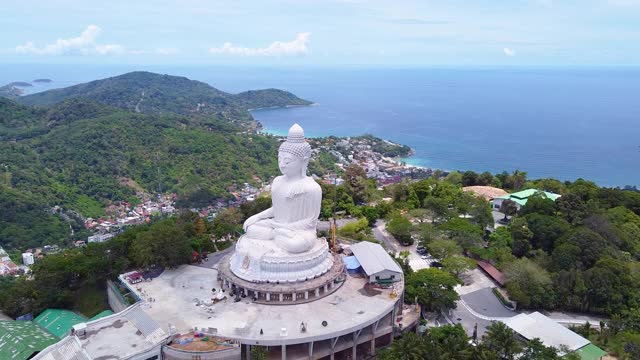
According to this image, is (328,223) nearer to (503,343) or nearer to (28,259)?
(503,343)

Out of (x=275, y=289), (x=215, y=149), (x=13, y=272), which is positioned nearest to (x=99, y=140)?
(x=215, y=149)

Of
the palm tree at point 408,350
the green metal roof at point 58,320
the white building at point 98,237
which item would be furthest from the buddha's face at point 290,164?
the white building at point 98,237

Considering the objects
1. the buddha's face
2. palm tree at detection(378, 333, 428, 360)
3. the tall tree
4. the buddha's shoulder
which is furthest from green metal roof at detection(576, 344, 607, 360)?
the buddha's face

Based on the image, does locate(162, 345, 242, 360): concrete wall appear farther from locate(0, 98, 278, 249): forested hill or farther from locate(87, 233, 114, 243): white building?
locate(0, 98, 278, 249): forested hill

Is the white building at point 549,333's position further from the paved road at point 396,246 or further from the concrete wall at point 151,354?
the concrete wall at point 151,354

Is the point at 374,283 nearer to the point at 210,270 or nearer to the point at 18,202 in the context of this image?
the point at 210,270

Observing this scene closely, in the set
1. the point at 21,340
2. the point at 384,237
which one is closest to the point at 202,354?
the point at 21,340
